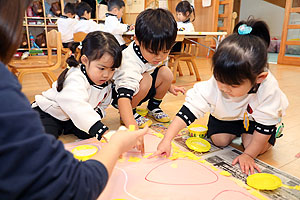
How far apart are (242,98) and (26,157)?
0.74 metres

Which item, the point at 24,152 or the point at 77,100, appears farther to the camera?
the point at 77,100

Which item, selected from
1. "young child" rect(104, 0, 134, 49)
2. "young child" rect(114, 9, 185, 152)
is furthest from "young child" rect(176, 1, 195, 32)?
"young child" rect(114, 9, 185, 152)

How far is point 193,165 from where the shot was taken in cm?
80

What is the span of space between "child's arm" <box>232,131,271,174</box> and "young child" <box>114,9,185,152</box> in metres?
0.42

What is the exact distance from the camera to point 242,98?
84 centimetres

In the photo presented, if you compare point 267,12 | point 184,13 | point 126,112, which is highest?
point 267,12

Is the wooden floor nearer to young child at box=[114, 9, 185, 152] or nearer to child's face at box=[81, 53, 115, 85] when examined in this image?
young child at box=[114, 9, 185, 152]

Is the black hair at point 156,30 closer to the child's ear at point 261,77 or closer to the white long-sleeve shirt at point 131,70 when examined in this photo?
the white long-sleeve shirt at point 131,70

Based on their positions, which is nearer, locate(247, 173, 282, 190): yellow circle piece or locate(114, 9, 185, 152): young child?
locate(247, 173, 282, 190): yellow circle piece

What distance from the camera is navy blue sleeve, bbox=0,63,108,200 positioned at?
273 millimetres

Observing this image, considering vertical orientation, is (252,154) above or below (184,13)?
below

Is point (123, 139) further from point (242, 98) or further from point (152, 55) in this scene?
point (152, 55)

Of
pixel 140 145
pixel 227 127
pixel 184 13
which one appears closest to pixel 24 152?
pixel 140 145

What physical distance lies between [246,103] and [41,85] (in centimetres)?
188
